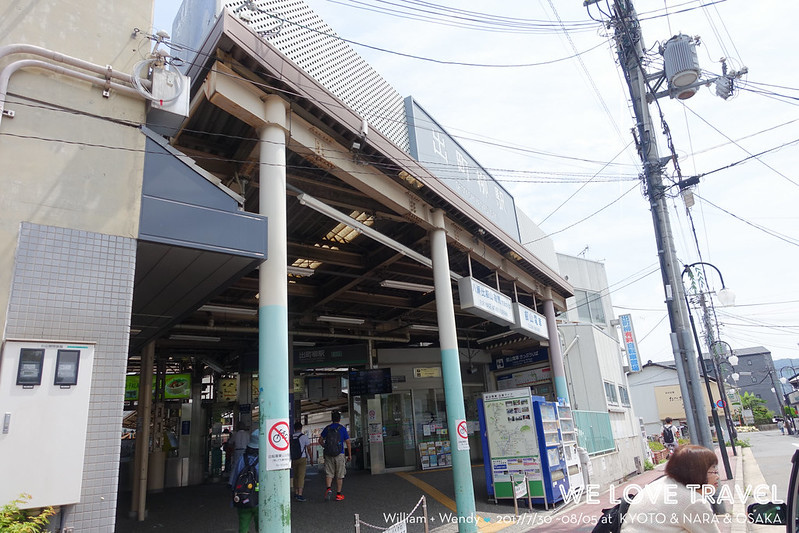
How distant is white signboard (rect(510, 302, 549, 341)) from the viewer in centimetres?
1284

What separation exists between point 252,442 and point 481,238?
726cm

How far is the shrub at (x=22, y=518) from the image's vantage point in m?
3.47

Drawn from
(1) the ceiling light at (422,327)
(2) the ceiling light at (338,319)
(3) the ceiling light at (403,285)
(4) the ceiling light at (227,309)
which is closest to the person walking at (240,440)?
(4) the ceiling light at (227,309)

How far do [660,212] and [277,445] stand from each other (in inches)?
319

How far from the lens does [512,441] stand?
37.1 ft

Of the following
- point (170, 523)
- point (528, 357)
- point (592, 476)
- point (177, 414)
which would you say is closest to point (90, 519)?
point (170, 523)

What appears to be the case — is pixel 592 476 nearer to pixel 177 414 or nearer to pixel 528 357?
pixel 528 357

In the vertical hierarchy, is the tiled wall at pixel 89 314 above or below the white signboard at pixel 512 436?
above

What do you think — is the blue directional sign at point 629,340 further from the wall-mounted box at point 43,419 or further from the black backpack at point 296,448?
the wall-mounted box at point 43,419

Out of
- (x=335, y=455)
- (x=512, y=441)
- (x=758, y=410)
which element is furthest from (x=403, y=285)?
(x=758, y=410)

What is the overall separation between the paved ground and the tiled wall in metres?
4.04

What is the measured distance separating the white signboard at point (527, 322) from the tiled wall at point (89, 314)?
31.6 ft

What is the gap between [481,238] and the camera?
40.2ft

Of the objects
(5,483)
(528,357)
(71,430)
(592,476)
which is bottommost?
(592,476)
